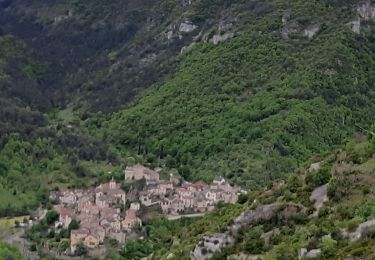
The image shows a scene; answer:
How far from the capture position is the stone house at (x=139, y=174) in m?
78.3

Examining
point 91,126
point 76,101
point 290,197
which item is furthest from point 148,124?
point 290,197

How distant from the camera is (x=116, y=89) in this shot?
121750 millimetres

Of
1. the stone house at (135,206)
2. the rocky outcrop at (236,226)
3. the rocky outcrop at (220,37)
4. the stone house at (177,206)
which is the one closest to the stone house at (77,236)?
the stone house at (135,206)

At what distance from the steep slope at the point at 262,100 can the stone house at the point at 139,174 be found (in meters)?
5.06

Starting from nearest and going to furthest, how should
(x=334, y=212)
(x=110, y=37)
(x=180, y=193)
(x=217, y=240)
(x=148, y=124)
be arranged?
(x=334, y=212) < (x=217, y=240) < (x=180, y=193) < (x=148, y=124) < (x=110, y=37)

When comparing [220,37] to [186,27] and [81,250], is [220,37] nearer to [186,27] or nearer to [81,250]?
[186,27]

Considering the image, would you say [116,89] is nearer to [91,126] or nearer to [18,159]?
[91,126]

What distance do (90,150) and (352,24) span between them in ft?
119

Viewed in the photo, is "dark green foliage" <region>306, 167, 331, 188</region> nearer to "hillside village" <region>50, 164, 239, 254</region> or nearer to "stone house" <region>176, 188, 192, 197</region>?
"hillside village" <region>50, 164, 239, 254</region>

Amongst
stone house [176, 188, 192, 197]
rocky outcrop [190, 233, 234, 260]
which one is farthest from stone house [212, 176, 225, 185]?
rocky outcrop [190, 233, 234, 260]

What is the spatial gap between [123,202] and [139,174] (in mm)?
7581

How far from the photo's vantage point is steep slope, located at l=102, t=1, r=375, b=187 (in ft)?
283

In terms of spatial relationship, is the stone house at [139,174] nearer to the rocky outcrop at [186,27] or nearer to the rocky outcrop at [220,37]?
the rocky outcrop at [220,37]

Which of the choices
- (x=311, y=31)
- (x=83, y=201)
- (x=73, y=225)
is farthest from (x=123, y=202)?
(x=311, y=31)
